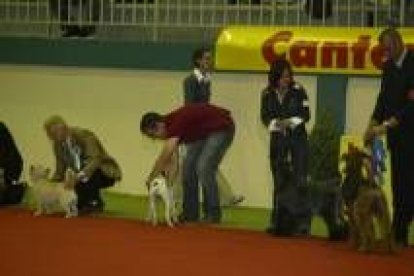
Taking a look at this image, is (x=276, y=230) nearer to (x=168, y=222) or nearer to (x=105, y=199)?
(x=168, y=222)

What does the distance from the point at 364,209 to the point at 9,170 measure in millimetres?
4370

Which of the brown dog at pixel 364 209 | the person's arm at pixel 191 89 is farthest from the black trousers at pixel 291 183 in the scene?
the person's arm at pixel 191 89

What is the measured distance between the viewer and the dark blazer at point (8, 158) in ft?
36.0

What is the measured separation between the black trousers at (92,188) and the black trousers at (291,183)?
6.51ft

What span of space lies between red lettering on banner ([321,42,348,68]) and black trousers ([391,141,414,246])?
2562 millimetres

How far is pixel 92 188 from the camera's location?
34.9 feet

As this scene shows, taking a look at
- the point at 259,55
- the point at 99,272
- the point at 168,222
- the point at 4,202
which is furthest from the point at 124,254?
the point at 259,55

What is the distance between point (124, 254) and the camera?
26.2ft

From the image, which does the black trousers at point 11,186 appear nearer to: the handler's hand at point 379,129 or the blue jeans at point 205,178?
the blue jeans at point 205,178

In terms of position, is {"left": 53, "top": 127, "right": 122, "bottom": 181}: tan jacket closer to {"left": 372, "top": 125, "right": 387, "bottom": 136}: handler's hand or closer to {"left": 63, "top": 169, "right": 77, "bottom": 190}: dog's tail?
{"left": 63, "top": 169, "right": 77, "bottom": 190}: dog's tail

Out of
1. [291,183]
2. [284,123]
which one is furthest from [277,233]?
[284,123]

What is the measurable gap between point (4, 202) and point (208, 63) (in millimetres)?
2732

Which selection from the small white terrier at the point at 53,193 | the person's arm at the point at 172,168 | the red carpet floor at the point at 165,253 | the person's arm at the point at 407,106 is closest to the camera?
the red carpet floor at the point at 165,253

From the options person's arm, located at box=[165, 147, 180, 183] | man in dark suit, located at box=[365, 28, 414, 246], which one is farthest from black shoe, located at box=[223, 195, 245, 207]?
man in dark suit, located at box=[365, 28, 414, 246]
